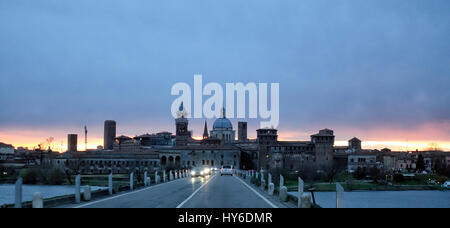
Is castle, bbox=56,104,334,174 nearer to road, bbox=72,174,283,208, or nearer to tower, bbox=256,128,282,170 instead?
tower, bbox=256,128,282,170

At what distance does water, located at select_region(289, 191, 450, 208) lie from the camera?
79438 millimetres

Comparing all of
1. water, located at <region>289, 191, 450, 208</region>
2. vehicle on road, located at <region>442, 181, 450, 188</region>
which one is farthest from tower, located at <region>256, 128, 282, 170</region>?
water, located at <region>289, 191, 450, 208</region>

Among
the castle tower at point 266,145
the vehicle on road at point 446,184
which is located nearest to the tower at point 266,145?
the castle tower at point 266,145

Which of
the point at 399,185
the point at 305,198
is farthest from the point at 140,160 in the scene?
the point at 305,198

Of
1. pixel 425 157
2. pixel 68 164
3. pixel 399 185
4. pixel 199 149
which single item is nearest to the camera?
pixel 399 185

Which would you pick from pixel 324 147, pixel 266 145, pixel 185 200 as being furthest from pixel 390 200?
pixel 266 145

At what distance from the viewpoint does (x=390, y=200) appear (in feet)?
297

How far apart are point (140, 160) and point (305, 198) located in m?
154

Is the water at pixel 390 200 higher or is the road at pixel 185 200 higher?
the road at pixel 185 200

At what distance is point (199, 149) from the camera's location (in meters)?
185

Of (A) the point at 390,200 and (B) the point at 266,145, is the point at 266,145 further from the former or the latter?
(A) the point at 390,200

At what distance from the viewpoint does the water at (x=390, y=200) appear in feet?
261

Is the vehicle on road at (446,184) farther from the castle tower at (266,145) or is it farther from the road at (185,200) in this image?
the road at (185,200)
